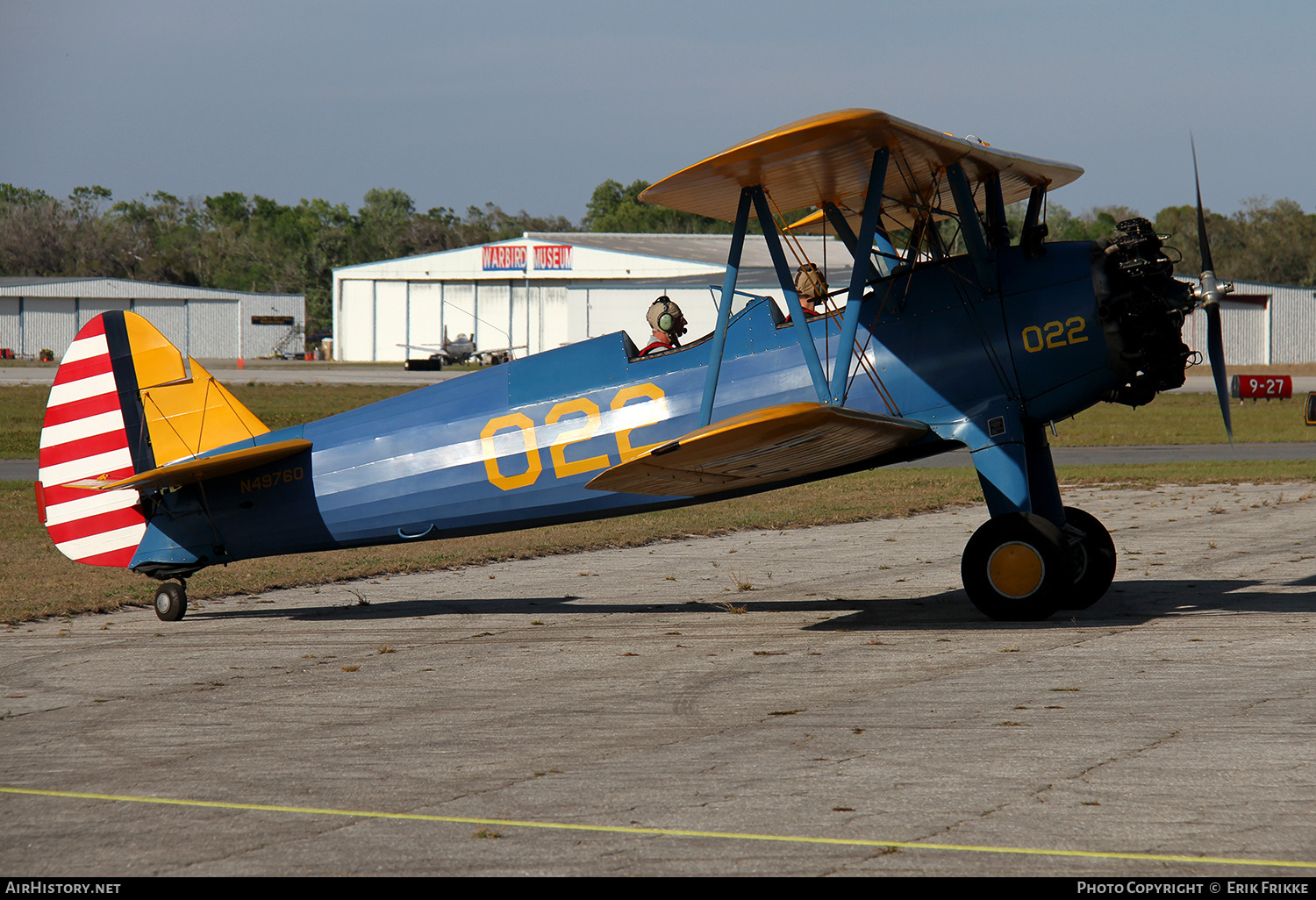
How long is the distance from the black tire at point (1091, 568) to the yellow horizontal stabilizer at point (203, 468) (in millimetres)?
6136

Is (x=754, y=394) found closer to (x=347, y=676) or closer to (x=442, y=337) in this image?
(x=347, y=676)

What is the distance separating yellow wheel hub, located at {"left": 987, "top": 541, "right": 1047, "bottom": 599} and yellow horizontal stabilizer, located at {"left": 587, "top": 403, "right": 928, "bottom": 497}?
39.4 inches

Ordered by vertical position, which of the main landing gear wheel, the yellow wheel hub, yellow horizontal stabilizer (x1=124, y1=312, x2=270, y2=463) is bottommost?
the main landing gear wheel

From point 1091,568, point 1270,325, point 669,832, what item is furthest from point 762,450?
point 1270,325

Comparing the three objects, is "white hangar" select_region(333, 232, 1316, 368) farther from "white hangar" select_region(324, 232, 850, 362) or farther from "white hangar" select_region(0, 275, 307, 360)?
"white hangar" select_region(0, 275, 307, 360)

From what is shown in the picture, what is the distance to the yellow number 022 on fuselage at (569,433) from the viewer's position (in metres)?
8.84

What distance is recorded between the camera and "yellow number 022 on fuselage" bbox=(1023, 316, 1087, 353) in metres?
8.09

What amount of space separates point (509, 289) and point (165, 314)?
87.4 ft

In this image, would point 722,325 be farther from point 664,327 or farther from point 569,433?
point 569,433

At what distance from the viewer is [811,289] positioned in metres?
9.08

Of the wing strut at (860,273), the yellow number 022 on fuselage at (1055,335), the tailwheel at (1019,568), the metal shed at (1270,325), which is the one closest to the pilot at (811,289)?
the wing strut at (860,273)

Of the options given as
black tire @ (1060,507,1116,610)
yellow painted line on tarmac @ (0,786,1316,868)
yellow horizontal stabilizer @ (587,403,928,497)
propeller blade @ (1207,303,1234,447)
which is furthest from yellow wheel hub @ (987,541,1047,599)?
yellow painted line on tarmac @ (0,786,1316,868)

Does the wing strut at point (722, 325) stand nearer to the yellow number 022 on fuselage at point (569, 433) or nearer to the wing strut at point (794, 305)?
the wing strut at point (794, 305)
